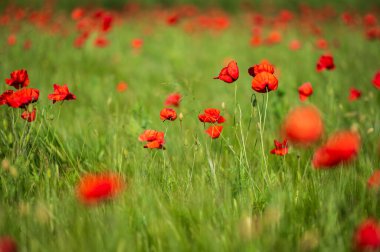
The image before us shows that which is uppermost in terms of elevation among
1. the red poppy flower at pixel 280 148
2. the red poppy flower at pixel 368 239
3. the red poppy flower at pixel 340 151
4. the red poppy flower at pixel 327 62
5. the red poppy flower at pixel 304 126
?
the red poppy flower at pixel 327 62

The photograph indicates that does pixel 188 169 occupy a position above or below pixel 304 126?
below

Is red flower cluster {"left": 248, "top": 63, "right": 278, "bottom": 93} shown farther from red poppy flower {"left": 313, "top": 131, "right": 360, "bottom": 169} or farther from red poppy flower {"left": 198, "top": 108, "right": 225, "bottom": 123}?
red poppy flower {"left": 313, "top": 131, "right": 360, "bottom": 169}

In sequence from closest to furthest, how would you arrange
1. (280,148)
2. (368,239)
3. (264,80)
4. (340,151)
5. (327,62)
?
(368,239) → (340,151) → (264,80) → (280,148) → (327,62)

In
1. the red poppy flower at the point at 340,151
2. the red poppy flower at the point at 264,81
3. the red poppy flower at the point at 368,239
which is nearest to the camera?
the red poppy flower at the point at 368,239

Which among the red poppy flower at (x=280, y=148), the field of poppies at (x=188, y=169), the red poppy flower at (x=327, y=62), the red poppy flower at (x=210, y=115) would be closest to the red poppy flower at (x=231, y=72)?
the field of poppies at (x=188, y=169)

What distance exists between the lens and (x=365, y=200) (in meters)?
1.13

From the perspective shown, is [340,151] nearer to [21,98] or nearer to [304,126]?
[304,126]

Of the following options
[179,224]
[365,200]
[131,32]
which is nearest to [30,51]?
[131,32]

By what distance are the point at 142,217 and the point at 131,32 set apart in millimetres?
4955

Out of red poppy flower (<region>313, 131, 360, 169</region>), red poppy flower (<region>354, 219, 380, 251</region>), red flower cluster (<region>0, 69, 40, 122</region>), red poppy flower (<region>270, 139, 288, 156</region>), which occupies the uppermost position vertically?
red flower cluster (<region>0, 69, 40, 122</region>)

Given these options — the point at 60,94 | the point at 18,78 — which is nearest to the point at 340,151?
the point at 60,94

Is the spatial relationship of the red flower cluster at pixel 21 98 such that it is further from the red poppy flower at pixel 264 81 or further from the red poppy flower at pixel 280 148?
the red poppy flower at pixel 280 148

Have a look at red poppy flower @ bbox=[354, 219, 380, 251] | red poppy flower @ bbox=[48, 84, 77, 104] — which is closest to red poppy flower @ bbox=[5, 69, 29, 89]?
red poppy flower @ bbox=[48, 84, 77, 104]

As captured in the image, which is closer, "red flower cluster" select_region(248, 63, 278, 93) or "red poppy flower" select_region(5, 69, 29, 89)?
"red flower cluster" select_region(248, 63, 278, 93)
